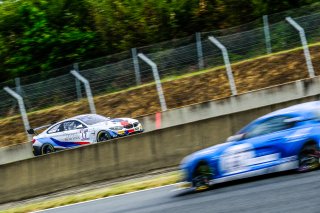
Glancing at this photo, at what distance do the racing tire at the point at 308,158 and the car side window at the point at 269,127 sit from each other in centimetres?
60

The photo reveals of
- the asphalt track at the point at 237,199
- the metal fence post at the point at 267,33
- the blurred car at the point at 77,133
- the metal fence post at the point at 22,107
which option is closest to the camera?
the asphalt track at the point at 237,199

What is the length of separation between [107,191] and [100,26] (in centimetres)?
1664

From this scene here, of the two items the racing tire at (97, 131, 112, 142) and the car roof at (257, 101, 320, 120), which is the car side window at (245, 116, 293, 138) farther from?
the racing tire at (97, 131, 112, 142)

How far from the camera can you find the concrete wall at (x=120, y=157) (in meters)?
16.7

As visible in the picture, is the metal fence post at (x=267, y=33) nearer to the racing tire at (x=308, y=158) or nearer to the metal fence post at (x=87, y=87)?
the metal fence post at (x=87, y=87)

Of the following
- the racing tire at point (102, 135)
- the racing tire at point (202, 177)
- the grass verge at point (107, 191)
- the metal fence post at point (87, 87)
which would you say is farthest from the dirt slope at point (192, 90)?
the racing tire at point (202, 177)

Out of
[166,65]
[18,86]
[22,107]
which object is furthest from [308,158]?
[18,86]

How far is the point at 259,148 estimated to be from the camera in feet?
39.8

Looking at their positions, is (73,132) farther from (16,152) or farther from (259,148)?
(259,148)

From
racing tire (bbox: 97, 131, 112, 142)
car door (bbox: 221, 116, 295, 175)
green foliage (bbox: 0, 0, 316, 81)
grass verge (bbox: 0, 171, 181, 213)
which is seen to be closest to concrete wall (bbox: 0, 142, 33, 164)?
racing tire (bbox: 97, 131, 112, 142)

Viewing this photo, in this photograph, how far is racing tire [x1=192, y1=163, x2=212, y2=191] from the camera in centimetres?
1273

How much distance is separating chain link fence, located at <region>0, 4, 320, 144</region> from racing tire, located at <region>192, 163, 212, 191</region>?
10.5 meters

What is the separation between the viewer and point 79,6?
32344mm

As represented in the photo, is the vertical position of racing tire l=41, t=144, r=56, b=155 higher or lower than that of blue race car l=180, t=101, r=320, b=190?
higher
